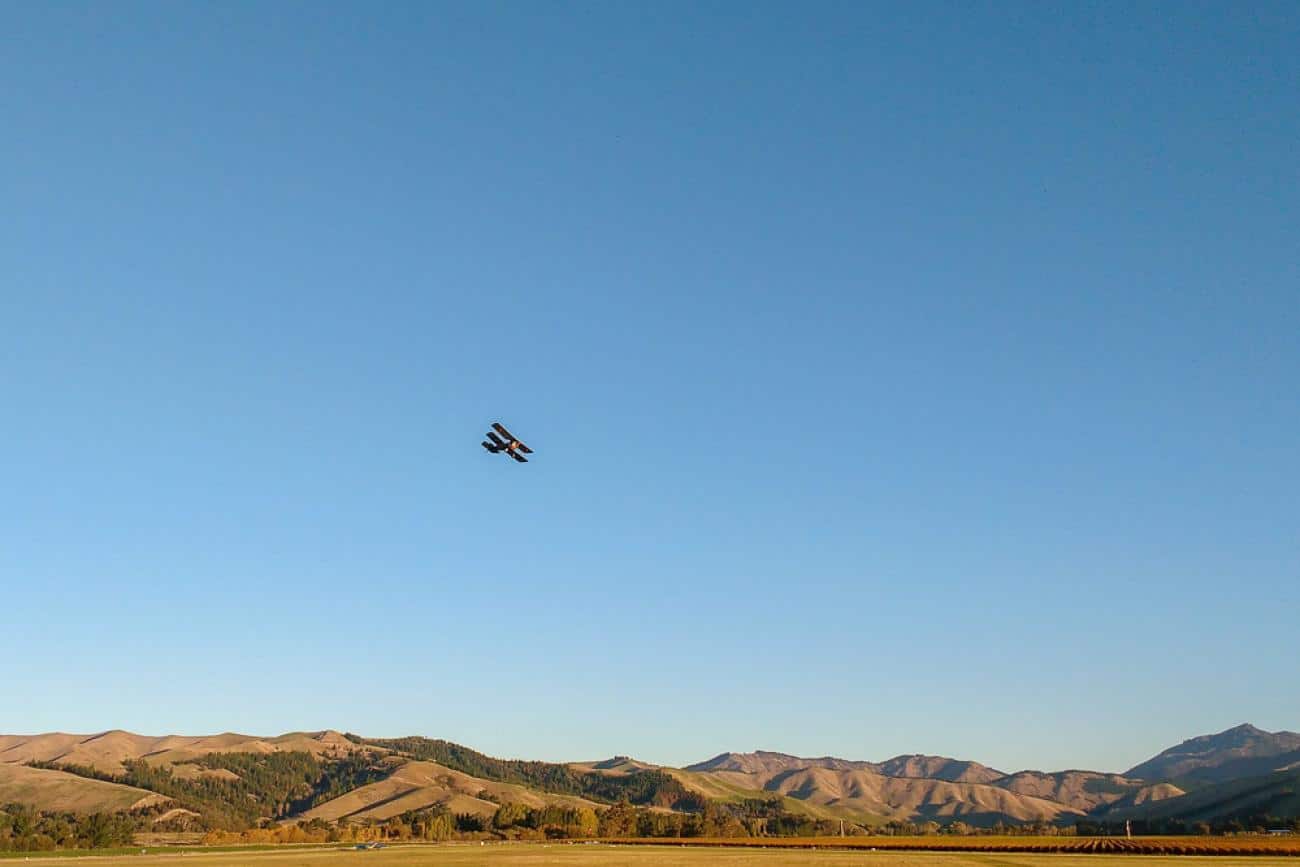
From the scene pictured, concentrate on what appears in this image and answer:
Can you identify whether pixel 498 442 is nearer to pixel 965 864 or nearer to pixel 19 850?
pixel 965 864

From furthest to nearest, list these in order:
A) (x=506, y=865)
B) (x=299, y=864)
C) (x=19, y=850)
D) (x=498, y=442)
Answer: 1. (x=19, y=850)
2. (x=299, y=864)
3. (x=506, y=865)
4. (x=498, y=442)

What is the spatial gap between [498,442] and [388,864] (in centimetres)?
5683

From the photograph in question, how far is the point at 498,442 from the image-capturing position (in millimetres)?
89125

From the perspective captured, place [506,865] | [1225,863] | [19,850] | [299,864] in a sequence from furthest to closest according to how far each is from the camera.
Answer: [19,850], [299,864], [506,865], [1225,863]

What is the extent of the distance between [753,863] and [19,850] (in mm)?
163114

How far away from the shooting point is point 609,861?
401ft

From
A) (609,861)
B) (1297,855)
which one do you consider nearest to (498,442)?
(609,861)

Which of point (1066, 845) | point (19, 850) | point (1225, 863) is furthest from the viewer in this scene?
point (19, 850)

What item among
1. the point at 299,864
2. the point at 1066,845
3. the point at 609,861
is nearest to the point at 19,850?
the point at 299,864

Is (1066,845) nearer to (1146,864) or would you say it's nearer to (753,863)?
(1146,864)

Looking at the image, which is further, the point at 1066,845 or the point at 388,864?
the point at 1066,845

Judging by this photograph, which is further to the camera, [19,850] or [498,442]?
[19,850]

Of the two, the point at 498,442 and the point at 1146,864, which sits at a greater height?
the point at 498,442

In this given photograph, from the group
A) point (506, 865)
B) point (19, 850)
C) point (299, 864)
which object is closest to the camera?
point (506, 865)
